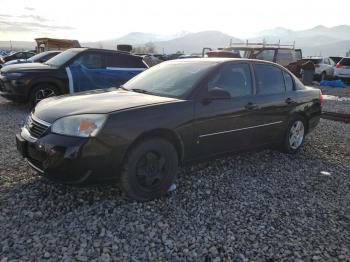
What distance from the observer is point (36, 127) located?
3.79m

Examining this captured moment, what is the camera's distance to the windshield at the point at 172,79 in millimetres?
4367

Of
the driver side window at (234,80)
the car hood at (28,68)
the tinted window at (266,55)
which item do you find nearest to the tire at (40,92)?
the car hood at (28,68)

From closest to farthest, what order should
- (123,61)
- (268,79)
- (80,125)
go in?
(80,125) < (268,79) < (123,61)

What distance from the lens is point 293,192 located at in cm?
441

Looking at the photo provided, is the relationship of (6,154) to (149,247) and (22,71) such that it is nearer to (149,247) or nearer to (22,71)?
(149,247)

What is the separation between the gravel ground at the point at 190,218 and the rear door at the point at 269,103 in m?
0.58

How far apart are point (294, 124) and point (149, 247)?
3.75m

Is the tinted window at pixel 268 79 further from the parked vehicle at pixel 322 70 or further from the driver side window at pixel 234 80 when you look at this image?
the parked vehicle at pixel 322 70

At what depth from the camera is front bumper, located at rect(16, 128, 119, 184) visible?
11.0ft

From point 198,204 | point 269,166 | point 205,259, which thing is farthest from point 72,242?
point 269,166

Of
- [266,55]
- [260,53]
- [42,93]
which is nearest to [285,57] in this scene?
[266,55]

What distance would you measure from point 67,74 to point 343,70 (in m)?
16.3

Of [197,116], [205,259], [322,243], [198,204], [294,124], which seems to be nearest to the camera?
[205,259]

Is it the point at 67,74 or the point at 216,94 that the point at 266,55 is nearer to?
the point at 67,74
